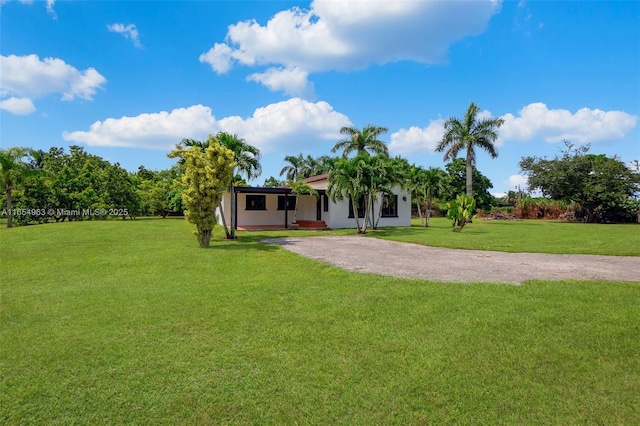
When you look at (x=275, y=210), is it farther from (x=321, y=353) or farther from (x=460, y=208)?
(x=321, y=353)

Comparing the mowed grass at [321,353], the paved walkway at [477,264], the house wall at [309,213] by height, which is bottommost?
the mowed grass at [321,353]

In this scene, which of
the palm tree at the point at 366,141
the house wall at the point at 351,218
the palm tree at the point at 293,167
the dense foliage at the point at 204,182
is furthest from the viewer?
the palm tree at the point at 293,167

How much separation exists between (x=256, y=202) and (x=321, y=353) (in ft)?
63.3

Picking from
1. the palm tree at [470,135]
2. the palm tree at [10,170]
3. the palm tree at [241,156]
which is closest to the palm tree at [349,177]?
the palm tree at [241,156]

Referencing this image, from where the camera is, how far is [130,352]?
3793 mm

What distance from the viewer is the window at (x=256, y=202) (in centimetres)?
Result: 2230

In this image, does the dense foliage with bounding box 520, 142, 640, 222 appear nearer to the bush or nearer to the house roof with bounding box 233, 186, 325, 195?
the bush

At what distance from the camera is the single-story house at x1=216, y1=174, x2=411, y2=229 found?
22031 millimetres

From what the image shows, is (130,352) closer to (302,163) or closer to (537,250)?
(537,250)

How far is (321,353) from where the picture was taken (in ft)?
12.4

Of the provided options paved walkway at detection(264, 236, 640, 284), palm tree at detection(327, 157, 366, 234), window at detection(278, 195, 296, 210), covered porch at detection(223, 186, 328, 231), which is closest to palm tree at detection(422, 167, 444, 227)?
covered porch at detection(223, 186, 328, 231)

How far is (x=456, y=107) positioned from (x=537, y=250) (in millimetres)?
22738

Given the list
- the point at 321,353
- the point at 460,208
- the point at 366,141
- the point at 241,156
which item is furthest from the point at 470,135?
the point at 321,353

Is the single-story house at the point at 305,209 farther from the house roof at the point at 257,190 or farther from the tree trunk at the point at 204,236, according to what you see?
the tree trunk at the point at 204,236
